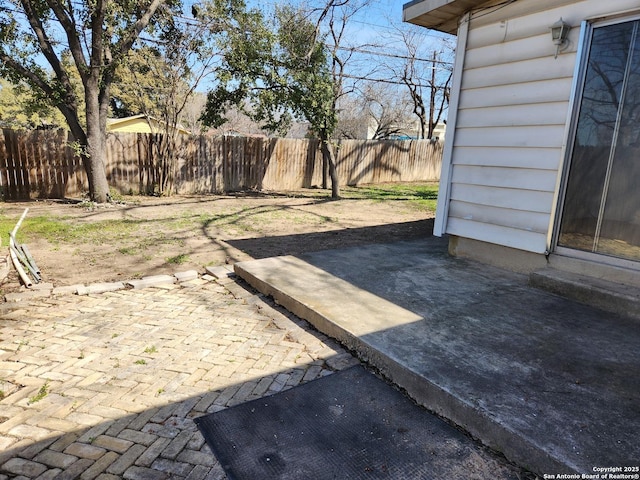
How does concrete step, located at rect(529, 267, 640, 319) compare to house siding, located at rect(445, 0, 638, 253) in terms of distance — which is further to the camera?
house siding, located at rect(445, 0, 638, 253)

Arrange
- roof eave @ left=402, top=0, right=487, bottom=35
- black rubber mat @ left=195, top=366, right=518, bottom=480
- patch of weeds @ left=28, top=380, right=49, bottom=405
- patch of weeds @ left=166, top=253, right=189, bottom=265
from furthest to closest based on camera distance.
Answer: patch of weeds @ left=166, top=253, right=189, bottom=265 → roof eave @ left=402, top=0, right=487, bottom=35 → patch of weeds @ left=28, top=380, right=49, bottom=405 → black rubber mat @ left=195, top=366, right=518, bottom=480

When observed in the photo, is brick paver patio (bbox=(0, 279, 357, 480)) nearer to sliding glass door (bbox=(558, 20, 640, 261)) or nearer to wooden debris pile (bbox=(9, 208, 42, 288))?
wooden debris pile (bbox=(9, 208, 42, 288))

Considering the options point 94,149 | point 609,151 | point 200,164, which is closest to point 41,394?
point 609,151

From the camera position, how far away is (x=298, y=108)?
10102mm

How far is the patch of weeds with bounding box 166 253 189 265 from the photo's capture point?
4.74 meters

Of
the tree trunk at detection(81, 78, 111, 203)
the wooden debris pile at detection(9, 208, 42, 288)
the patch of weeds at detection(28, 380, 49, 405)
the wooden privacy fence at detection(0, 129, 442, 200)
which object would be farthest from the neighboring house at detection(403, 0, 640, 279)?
the wooden privacy fence at detection(0, 129, 442, 200)

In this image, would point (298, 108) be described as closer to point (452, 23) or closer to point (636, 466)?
point (452, 23)

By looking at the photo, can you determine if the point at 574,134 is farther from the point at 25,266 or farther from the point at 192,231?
the point at 25,266

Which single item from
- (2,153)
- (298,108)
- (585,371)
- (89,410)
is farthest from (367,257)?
(2,153)

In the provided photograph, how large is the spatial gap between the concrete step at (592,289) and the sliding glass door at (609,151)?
0.24 metres

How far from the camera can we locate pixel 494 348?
7.80ft

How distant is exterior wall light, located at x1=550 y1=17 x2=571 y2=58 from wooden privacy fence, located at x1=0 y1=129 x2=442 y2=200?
8.87 m

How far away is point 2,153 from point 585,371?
418 inches

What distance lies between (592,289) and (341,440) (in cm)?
237
